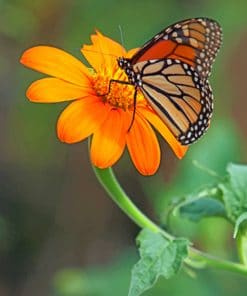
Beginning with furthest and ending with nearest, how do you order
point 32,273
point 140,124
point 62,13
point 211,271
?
point 32,273 < point 62,13 < point 211,271 < point 140,124

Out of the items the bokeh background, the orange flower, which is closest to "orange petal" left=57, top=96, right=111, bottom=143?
the orange flower

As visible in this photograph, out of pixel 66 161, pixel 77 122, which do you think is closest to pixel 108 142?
pixel 77 122

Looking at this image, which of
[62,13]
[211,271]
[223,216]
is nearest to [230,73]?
[62,13]

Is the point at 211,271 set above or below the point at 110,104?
below

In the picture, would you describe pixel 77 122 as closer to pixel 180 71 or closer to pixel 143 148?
pixel 143 148

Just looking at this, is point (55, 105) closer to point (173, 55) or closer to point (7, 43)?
point (7, 43)

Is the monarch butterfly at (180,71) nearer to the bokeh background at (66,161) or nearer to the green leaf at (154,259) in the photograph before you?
the green leaf at (154,259)
